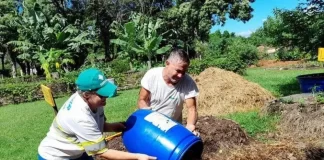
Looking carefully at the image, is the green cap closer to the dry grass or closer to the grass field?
the dry grass

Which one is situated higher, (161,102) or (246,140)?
(161,102)

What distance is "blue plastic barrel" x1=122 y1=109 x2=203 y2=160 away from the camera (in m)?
2.40

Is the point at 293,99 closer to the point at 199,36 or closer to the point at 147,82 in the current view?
the point at 147,82

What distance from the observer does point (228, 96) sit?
864cm

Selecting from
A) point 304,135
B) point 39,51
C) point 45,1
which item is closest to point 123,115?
→ point 304,135

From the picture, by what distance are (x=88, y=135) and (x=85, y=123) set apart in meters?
0.08

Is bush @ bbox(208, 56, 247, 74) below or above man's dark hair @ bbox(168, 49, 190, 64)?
below

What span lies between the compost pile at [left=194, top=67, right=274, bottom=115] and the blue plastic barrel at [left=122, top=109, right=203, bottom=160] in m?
5.70

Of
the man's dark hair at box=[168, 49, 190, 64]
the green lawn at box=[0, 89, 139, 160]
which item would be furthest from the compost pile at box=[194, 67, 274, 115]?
the man's dark hair at box=[168, 49, 190, 64]

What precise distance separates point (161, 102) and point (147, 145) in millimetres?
829

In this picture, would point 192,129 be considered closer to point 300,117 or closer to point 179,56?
point 179,56

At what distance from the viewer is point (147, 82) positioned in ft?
10.7

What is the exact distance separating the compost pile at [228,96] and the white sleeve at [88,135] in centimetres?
612

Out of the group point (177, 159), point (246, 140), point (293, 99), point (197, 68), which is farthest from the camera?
point (197, 68)
